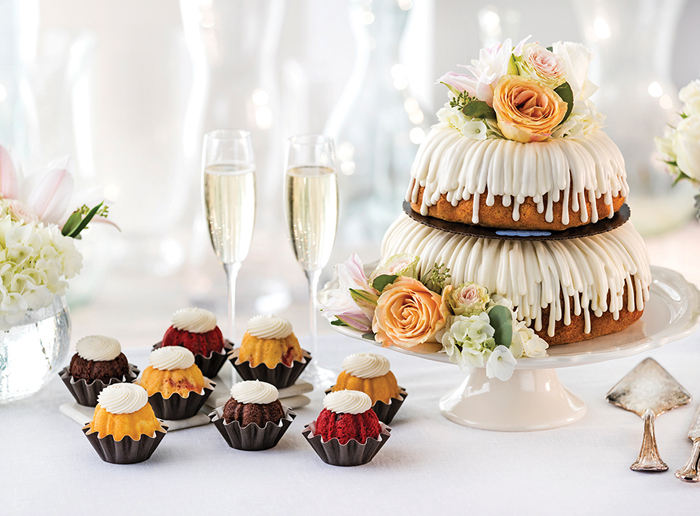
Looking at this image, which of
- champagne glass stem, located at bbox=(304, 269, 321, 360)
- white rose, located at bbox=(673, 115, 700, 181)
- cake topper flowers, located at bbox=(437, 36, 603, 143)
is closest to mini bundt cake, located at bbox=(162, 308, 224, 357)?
champagne glass stem, located at bbox=(304, 269, 321, 360)

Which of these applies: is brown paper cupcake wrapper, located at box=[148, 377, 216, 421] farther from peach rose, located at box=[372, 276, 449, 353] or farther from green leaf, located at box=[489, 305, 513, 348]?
green leaf, located at box=[489, 305, 513, 348]

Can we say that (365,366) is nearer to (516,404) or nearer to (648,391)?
(516,404)

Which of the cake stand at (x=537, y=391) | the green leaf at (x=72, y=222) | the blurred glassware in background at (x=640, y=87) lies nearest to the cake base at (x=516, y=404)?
the cake stand at (x=537, y=391)

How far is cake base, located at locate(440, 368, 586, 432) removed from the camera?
1.38 m

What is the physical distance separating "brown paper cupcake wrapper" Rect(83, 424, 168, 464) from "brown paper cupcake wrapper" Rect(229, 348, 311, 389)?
233 mm

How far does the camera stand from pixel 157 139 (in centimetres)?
350

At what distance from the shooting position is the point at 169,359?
4.39ft

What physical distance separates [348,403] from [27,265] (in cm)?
57

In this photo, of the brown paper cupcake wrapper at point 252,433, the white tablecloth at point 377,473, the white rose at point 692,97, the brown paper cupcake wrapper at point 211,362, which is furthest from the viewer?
the white rose at point 692,97

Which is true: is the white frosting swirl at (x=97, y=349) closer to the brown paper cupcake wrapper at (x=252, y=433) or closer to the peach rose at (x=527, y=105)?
the brown paper cupcake wrapper at (x=252, y=433)

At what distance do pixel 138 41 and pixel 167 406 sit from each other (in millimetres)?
2542

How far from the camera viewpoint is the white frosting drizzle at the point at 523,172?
128 cm

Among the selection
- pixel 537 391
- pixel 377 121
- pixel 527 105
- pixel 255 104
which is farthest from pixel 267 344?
pixel 255 104

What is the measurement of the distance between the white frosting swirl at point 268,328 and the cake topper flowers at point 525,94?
0.45 meters
